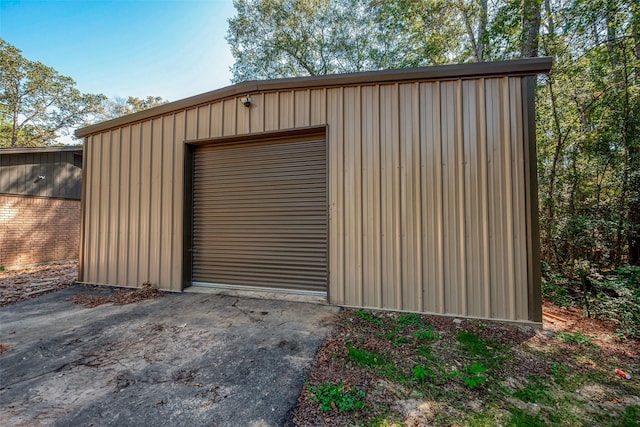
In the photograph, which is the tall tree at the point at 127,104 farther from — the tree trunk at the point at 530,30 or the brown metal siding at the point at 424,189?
the tree trunk at the point at 530,30

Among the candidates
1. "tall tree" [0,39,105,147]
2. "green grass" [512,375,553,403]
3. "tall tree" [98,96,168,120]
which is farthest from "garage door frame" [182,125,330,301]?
"tall tree" [98,96,168,120]

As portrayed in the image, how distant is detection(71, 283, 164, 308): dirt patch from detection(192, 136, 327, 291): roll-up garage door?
0.73 metres

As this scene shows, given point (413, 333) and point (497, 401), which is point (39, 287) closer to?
point (413, 333)

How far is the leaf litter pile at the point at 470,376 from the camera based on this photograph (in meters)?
1.75

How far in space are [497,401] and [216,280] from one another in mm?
4464

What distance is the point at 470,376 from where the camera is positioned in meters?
2.18

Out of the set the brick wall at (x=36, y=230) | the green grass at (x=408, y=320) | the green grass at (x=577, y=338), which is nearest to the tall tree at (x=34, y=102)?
the brick wall at (x=36, y=230)

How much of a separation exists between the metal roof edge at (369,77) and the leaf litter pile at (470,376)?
340cm

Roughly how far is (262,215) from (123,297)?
283 cm

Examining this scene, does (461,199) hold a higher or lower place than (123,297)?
higher

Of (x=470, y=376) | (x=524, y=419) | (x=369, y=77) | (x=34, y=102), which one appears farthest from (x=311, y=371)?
(x=34, y=102)

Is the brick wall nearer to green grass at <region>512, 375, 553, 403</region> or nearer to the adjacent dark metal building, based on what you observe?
the adjacent dark metal building

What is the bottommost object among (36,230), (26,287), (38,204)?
(26,287)

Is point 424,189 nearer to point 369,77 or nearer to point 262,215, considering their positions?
point 369,77
